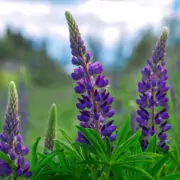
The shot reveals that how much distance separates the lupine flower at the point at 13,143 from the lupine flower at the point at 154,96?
52cm

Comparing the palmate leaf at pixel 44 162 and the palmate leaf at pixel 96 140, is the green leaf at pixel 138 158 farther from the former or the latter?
the palmate leaf at pixel 44 162

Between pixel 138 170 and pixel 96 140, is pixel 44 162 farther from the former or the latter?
pixel 138 170

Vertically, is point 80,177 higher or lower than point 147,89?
lower

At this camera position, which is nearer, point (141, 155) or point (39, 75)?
point (141, 155)

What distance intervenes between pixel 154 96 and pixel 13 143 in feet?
2.10

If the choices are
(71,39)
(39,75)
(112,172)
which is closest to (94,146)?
(112,172)

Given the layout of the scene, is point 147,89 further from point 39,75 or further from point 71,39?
point 39,75

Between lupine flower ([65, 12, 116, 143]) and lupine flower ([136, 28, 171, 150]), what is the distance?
22cm

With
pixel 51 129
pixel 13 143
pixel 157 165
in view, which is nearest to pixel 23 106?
pixel 51 129

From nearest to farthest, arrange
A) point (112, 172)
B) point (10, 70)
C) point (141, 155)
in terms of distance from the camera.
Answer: point (141, 155) → point (112, 172) → point (10, 70)

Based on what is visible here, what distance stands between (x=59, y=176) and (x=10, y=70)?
1313 inches

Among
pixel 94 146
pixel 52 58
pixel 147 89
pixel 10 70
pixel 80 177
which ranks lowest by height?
pixel 80 177

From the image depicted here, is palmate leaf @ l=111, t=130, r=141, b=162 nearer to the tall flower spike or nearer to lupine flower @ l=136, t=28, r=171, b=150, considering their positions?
lupine flower @ l=136, t=28, r=171, b=150

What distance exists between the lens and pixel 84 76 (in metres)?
1.59
